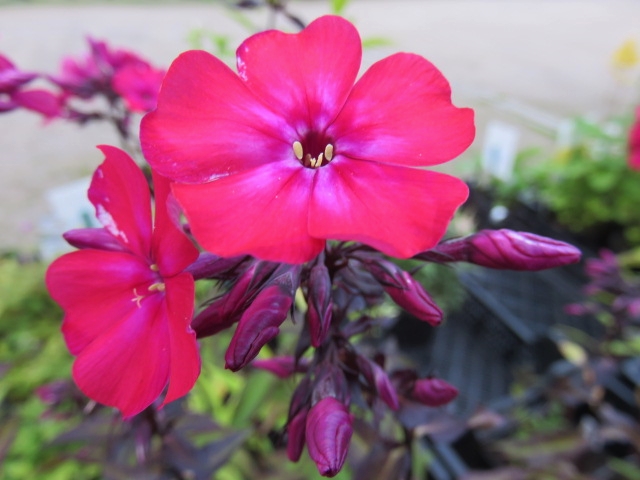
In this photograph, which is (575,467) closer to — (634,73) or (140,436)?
(140,436)

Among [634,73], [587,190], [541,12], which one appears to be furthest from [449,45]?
[587,190]

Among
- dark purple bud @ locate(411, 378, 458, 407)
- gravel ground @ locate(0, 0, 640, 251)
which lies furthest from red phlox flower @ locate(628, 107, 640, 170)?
dark purple bud @ locate(411, 378, 458, 407)

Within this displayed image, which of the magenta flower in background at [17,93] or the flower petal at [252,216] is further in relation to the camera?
the magenta flower in background at [17,93]

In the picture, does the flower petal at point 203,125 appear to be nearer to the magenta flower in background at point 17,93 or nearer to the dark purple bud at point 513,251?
the dark purple bud at point 513,251

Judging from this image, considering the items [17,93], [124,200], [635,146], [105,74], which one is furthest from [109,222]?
[635,146]

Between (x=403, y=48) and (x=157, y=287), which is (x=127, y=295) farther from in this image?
(x=403, y=48)

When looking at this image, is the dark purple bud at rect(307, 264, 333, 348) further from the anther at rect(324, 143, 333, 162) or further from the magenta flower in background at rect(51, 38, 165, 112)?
the magenta flower in background at rect(51, 38, 165, 112)

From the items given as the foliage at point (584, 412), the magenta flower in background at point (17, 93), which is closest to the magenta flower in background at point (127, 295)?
the magenta flower in background at point (17, 93)
